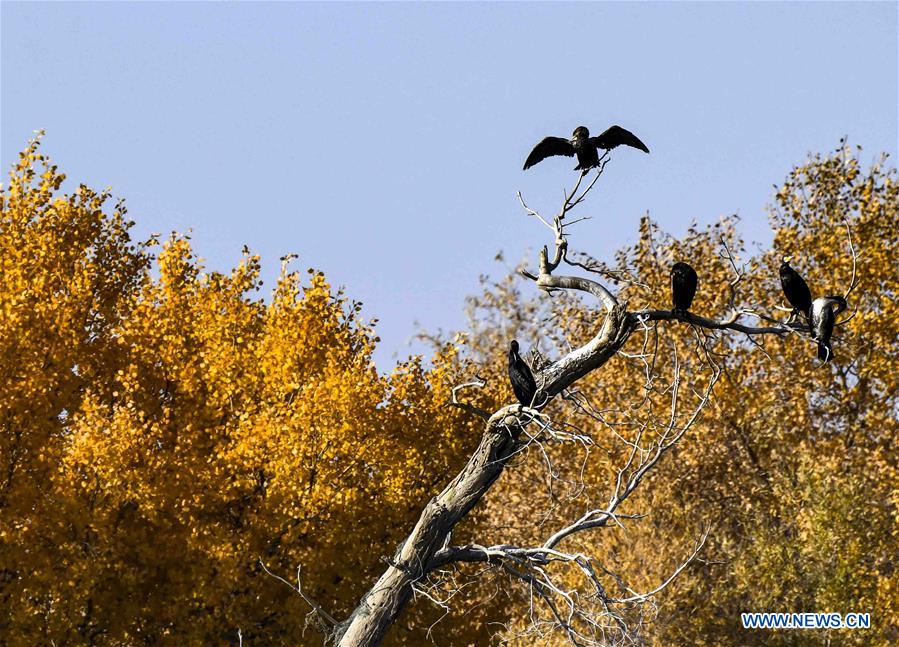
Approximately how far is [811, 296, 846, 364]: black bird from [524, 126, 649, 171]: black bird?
7.48ft

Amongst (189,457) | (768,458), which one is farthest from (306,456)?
(768,458)

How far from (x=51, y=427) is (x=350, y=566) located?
23.6ft

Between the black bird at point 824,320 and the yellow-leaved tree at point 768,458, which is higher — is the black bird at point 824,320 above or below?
below

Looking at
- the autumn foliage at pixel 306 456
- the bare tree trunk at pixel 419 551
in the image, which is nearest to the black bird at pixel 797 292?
the bare tree trunk at pixel 419 551

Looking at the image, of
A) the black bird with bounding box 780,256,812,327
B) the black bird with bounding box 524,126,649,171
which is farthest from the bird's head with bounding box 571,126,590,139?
the black bird with bounding box 780,256,812,327

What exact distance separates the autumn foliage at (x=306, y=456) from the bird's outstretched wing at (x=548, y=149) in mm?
12410

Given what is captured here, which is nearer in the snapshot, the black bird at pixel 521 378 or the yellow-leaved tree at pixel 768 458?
the black bird at pixel 521 378

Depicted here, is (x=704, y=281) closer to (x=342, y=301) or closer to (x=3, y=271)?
(x=342, y=301)

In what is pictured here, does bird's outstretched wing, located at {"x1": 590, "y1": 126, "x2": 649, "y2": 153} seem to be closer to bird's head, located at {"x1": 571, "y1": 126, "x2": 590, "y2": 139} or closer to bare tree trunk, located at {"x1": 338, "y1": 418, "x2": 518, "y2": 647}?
bird's head, located at {"x1": 571, "y1": 126, "x2": 590, "y2": 139}

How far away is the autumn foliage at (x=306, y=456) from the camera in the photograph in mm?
26953

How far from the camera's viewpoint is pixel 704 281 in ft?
121

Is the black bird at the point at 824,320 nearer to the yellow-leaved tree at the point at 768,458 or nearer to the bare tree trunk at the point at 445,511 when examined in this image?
the bare tree trunk at the point at 445,511

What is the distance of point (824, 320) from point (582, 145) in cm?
268

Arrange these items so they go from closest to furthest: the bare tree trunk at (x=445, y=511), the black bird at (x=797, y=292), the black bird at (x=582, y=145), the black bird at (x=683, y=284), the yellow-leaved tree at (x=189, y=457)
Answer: the bare tree trunk at (x=445, y=511), the black bird at (x=683, y=284), the black bird at (x=582, y=145), the black bird at (x=797, y=292), the yellow-leaved tree at (x=189, y=457)
